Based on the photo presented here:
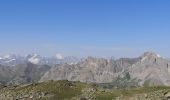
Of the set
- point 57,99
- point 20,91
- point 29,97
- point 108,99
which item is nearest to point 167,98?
point 108,99

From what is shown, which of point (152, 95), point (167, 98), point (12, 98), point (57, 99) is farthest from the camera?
point (12, 98)

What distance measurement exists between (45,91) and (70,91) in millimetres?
13245

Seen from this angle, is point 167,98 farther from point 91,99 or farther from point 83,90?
point 83,90

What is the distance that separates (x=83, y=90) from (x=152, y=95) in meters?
Answer: 85.2

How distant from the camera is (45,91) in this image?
18588 cm

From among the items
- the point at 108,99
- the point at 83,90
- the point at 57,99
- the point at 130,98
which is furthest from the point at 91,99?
the point at 130,98

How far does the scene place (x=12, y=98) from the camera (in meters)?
177

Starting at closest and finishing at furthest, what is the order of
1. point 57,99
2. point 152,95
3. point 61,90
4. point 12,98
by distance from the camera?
point 152,95 → point 57,99 → point 12,98 → point 61,90

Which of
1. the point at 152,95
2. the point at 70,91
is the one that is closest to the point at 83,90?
the point at 70,91

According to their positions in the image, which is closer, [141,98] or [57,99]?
[141,98]

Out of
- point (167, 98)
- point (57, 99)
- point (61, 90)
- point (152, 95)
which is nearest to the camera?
point (167, 98)

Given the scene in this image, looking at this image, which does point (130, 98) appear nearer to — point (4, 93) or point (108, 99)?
point (108, 99)

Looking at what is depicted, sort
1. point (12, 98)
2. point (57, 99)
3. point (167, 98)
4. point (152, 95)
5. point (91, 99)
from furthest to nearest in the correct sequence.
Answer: point (12, 98) < point (57, 99) < point (91, 99) < point (152, 95) < point (167, 98)

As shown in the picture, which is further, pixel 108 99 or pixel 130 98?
pixel 108 99
